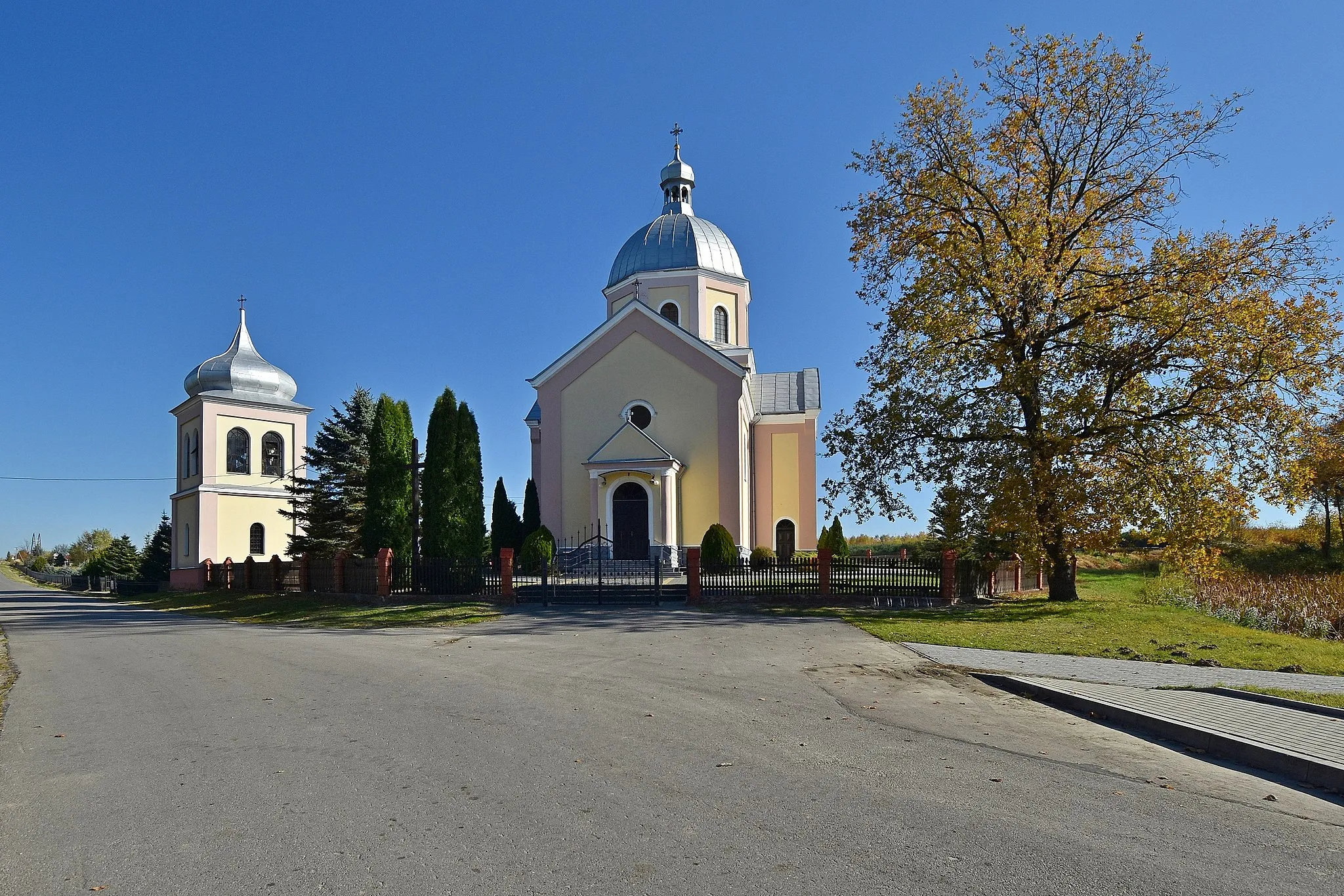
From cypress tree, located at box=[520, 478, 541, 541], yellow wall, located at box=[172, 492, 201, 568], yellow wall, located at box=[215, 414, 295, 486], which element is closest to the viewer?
cypress tree, located at box=[520, 478, 541, 541]

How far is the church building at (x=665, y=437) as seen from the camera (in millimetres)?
31203

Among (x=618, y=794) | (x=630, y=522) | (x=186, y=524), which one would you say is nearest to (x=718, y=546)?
(x=630, y=522)

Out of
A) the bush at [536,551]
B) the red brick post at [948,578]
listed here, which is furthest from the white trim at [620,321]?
the red brick post at [948,578]

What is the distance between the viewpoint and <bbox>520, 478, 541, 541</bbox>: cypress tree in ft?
116

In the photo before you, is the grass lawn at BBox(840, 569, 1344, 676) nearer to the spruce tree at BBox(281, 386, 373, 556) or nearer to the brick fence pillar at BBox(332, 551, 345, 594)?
the brick fence pillar at BBox(332, 551, 345, 594)

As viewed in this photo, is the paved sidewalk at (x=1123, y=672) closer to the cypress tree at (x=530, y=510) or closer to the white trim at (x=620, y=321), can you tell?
the white trim at (x=620, y=321)

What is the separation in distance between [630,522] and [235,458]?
20776mm

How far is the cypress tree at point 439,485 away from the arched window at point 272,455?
20.0 meters

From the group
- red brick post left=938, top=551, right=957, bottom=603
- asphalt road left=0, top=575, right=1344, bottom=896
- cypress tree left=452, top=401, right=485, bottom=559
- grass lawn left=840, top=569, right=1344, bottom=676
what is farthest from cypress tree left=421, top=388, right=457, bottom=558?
asphalt road left=0, top=575, right=1344, bottom=896

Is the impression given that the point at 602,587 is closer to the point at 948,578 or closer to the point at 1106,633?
the point at 948,578

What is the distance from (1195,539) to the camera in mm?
18859

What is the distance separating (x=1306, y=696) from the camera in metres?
8.77

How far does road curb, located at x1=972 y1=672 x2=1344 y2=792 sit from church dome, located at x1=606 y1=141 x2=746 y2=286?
95.6 feet

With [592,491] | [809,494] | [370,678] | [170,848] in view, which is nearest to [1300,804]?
[170,848]
